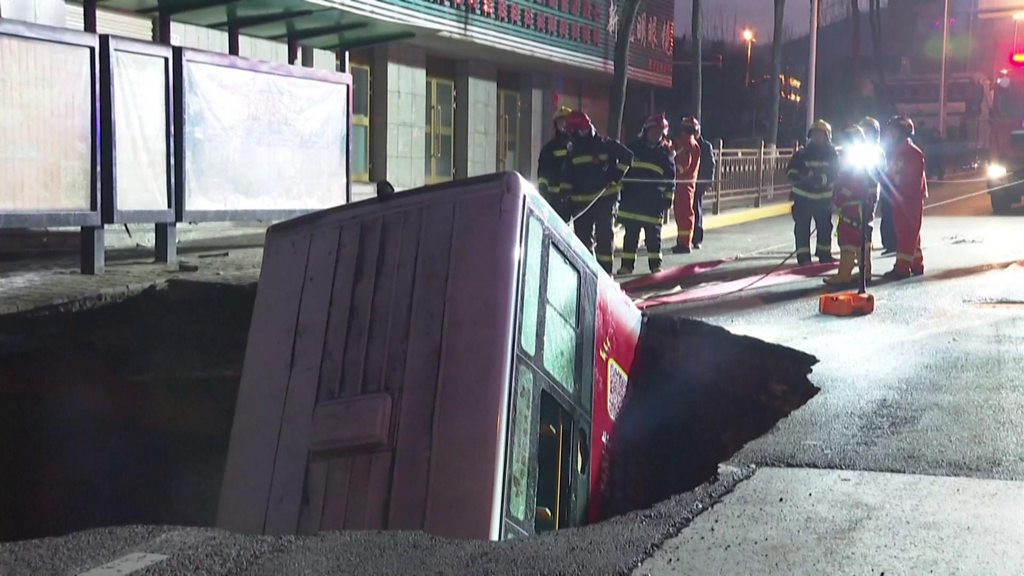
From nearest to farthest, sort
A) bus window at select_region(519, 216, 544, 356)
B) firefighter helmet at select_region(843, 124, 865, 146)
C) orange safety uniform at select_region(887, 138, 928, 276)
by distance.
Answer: bus window at select_region(519, 216, 544, 356) → orange safety uniform at select_region(887, 138, 928, 276) → firefighter helmet at select_region(843, 124, 865, 146)

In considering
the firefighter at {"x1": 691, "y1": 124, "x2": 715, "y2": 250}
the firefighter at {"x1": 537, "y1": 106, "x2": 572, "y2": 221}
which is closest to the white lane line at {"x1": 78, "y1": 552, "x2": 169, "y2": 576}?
the firefighter at {"x1": 537, "y1": 106, "x2": 572, "y2": 221}

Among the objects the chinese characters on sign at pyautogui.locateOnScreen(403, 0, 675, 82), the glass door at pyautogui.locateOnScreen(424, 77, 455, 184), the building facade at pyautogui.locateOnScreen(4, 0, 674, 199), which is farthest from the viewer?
the glass door at pyautogui.locateOnScreen(424, 77, 455, 184)

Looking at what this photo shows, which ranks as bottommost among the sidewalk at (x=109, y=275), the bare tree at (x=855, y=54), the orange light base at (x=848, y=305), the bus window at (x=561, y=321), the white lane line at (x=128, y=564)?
the white lane line at (x=128, y=564)

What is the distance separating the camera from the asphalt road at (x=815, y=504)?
147 inches

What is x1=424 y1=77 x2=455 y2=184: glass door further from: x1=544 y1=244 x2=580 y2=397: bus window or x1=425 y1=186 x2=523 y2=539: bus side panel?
x1=425 y1=186 x2=523 y2=539: bus side panel

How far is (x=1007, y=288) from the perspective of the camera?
11.3m

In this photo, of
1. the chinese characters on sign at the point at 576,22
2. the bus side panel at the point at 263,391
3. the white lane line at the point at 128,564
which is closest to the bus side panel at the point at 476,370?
the bus side panel at the point at 263,391

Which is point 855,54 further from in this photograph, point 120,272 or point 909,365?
point 909,365

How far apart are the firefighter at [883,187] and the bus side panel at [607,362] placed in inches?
262

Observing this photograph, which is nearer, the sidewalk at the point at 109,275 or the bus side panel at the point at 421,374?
the bus side panel at the point at 421,374

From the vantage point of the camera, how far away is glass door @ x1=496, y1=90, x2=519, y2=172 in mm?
25625

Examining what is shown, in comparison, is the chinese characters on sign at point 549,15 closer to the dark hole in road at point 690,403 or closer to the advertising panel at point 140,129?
the advertising panel at point 140,129

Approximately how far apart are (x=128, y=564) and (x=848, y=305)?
735 cm

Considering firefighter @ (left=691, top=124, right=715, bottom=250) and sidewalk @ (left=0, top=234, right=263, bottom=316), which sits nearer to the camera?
sidewalk @ (left=0, top=234, right=263, bottom=316)
